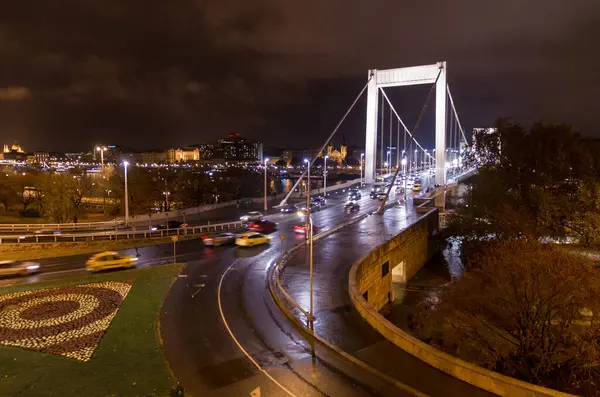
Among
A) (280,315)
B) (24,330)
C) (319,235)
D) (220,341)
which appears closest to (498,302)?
(280,315)

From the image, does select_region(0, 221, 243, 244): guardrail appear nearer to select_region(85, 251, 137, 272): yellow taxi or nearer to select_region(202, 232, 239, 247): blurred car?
select_region(202, 232, 239, 247): blurred car

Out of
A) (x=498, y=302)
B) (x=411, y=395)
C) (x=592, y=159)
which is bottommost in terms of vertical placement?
(x=411, y=395)

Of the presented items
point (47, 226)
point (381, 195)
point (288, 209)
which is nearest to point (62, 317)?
point (47, 226)

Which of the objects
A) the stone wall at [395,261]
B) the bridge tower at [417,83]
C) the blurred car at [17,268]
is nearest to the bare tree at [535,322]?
the stone wall at [395,261]

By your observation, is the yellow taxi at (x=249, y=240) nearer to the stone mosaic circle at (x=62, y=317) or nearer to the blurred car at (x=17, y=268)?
the stone mosaic circle at (x=62, y=317)

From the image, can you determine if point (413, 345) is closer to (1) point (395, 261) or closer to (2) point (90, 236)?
(1) point (395, 261)

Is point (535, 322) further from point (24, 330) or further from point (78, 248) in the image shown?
point (78, 248)
